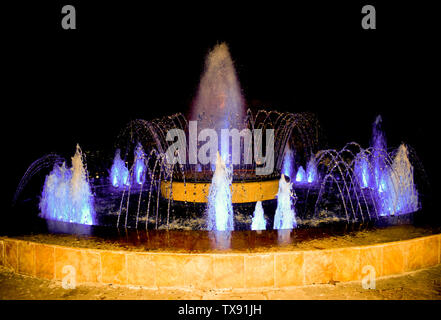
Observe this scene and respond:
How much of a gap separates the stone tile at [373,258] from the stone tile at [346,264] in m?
0.06

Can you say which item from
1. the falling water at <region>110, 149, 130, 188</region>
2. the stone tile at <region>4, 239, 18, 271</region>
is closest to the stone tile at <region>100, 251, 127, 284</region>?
the stone tile at <region>4, 239, 18, 271</region>

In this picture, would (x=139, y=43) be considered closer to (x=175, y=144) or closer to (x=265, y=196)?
(x=175, y=144)

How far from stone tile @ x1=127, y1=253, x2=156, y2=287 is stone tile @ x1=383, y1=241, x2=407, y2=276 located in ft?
7.99

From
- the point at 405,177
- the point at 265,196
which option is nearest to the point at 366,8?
the point at 405,177

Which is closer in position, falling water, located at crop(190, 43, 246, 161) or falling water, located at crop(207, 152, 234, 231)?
falling water, located at crop(207, 152, 234, 231)

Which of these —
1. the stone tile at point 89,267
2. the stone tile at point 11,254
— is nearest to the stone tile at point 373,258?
the stone tile at point 89,267

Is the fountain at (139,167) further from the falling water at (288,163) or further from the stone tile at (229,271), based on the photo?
the stone tile at (229,271)

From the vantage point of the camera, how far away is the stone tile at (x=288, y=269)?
117 inches

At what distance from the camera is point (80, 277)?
3.14 meters

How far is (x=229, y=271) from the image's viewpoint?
2951 mm

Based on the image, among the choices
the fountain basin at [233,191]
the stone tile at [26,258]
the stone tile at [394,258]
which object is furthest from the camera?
the fountain basin at [233,191]

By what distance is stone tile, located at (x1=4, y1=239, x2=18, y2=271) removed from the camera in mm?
3422

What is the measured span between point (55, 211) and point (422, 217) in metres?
6.53

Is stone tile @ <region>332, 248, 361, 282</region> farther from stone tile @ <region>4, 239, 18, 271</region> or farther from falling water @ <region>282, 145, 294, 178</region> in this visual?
falling water @ <region>282, 145, 294, 178</region>
